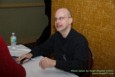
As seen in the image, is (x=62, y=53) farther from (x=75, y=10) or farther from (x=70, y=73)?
(x=75, y=10)

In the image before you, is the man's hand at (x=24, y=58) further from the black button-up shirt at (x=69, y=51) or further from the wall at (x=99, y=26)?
the wall at (x=99, y=26)

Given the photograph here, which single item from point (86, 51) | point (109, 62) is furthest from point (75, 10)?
point (86, 51)

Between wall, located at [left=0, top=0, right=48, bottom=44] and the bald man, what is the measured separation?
2.78 meters

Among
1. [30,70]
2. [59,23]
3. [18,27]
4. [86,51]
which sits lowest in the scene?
[18,27]

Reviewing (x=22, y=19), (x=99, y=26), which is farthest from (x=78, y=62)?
(x=22, y=19)

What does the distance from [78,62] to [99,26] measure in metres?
0.95

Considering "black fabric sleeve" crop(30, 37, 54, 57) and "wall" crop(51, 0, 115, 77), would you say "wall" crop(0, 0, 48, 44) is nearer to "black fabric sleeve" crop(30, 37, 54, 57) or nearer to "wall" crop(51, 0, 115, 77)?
"wall" crop(51, 0, 115, 77)

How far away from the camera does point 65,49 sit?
217 cm

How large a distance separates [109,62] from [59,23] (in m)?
0.90

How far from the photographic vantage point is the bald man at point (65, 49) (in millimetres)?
1885

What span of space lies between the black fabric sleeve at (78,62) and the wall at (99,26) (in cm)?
72

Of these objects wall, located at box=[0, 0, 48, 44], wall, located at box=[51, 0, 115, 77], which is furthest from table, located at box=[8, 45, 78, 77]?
wall, located at box=[0, 0, 48, 44]

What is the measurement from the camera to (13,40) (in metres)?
2.62

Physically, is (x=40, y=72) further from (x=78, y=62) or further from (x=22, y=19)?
(x=22, y=19)
